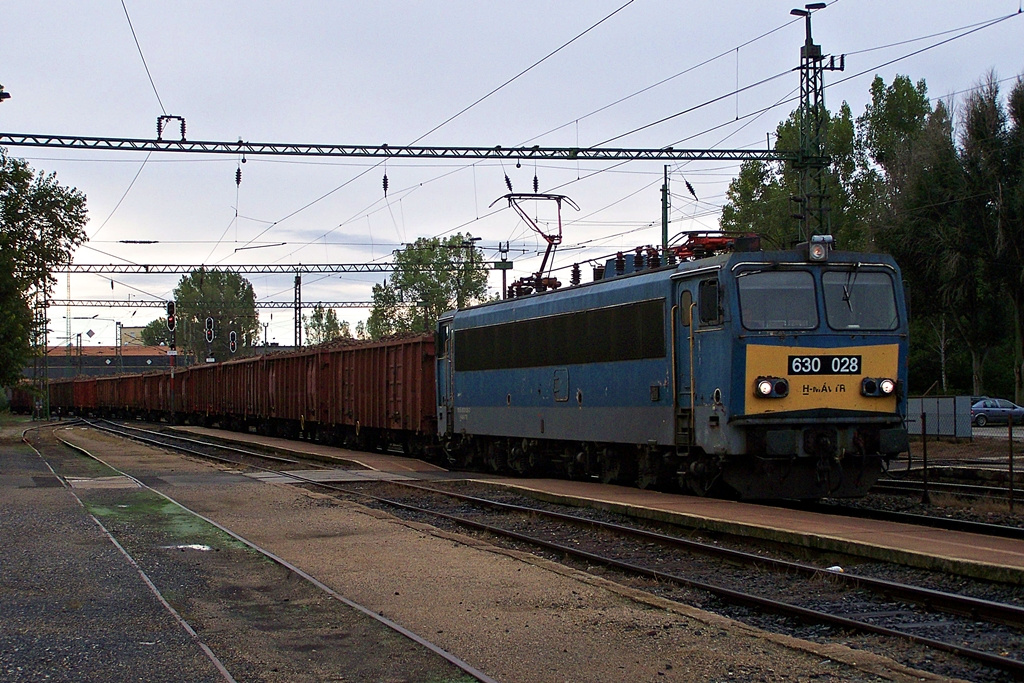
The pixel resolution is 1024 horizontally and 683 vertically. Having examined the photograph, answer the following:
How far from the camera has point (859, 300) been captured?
14258 mm

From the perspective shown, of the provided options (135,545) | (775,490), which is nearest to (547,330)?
(775,490)

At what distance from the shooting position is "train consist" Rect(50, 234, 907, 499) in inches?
540

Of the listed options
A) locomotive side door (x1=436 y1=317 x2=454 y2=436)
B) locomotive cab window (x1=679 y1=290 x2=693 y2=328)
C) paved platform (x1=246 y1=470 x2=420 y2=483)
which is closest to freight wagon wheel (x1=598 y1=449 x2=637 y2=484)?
locomotive cab window (x1=679 y1=290 x2=693 y2=328)

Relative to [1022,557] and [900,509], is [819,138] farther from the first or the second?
[1022,557]

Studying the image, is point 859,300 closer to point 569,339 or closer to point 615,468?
point 615,468

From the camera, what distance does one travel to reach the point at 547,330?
1884cm

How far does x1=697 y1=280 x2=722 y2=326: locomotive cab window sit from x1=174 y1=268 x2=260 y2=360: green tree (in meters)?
95.6

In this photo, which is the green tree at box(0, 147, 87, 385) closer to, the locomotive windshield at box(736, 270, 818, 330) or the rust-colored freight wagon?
the rust-colored freight wagon

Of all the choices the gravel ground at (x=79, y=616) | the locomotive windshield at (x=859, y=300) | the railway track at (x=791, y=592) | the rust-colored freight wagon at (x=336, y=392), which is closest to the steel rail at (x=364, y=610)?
the gravel ground at (x=79, y=616)

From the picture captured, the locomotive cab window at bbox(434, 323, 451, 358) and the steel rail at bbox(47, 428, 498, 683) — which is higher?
the locomotive cab window at bbox(434, 323, 451, 358)

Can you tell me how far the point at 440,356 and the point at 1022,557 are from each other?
629 inches

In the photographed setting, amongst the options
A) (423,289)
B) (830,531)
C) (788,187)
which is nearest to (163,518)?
(830,531)

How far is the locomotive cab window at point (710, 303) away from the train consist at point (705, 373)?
2 cm

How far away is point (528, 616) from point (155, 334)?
171322 millimetres
